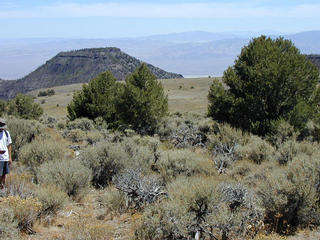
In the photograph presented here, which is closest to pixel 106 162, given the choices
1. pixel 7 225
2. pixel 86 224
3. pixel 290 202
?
pixel 86 224

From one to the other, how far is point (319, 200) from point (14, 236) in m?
5.14

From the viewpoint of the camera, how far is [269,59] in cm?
1589

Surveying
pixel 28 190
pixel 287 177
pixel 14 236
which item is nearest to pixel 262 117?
pixel 287 177

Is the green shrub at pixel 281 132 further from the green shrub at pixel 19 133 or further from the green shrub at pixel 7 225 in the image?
the green shrub at pixel 7 225

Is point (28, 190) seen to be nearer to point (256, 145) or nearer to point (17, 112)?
point (256, 145)

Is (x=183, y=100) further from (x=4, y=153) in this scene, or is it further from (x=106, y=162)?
(x=4, y=153)

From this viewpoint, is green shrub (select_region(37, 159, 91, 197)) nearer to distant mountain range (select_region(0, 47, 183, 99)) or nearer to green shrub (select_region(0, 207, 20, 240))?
green shrub (select_region(0, 207, 20, 240))

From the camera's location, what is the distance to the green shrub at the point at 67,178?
663cm

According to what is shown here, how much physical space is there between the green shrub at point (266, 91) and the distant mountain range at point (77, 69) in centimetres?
12702

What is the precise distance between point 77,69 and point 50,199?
179 metres

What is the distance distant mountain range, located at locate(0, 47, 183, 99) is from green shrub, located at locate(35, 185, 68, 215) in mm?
137323

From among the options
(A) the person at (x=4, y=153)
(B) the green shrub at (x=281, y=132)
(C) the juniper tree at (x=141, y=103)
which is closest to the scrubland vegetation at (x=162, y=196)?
(A) the person at (x=4, y=153)

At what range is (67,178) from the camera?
6.67m

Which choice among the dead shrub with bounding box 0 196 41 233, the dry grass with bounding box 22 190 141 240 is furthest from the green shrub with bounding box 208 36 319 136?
the dead shrub with bounding box 0 196 41 233
